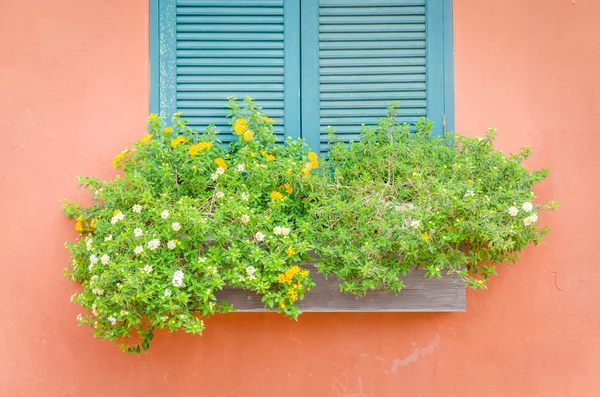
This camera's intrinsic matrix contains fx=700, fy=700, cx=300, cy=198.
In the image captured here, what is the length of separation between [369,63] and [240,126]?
0.76 metres

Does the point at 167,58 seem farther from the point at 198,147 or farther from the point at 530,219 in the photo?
the point at 530,219

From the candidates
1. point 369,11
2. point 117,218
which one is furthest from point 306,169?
point 369,11

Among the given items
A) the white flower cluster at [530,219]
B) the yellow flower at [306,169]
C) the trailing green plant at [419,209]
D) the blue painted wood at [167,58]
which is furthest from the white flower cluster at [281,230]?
the white flower cluster at [530,219]

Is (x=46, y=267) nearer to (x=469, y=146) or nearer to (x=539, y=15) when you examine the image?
(x=469, y=146)

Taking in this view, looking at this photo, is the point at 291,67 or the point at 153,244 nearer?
the point at 153,244

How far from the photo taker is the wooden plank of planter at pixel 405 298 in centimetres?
312

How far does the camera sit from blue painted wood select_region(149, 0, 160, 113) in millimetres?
3428

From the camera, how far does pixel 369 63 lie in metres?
3.48

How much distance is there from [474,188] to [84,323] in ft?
5.98

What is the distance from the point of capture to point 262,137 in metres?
3.26

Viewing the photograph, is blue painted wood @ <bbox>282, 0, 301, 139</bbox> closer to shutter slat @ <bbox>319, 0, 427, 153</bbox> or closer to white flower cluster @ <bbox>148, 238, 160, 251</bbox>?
shutter slat @ <bbox>319, 0, 427, 153</bbox>

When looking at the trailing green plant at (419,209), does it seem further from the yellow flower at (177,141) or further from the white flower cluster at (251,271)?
the yellow flower at (177,141)

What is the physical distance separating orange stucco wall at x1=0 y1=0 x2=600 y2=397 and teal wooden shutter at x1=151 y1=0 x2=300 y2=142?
0.19m

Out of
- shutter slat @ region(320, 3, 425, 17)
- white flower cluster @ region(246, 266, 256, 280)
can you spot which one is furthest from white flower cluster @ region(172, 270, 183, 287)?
shutter slat @ region(320, 3, 425, 17)
